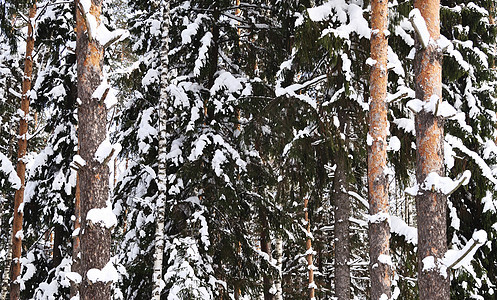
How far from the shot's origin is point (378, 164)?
6609mm

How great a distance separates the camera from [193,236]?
28.6 ft

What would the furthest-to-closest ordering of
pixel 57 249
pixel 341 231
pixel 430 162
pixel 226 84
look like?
pixel 57 249, pixel 226 84, pixel 341 231, pixel 430 162

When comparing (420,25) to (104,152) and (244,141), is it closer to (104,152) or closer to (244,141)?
(104,152)

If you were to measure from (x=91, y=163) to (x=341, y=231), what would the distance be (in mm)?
5473

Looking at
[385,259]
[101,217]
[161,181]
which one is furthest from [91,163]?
[385,259]

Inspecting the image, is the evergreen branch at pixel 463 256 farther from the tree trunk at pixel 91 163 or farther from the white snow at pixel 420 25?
the tree trunk at pixel 91 163

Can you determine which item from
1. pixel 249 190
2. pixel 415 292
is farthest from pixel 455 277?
pixel 249 190

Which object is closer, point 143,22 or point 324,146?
point 324,146

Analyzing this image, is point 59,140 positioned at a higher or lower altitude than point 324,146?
higher

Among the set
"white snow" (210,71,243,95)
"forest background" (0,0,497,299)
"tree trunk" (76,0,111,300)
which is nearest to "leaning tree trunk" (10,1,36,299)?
"forest background" (0,0,497,299)

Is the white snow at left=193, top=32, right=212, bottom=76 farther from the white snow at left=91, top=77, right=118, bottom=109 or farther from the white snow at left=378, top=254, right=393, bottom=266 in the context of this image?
the white snow at left=378, top=254, right=393, bottom=266

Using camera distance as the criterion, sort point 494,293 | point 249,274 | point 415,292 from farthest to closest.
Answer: point 249,274 → point 494,293 → point 415,292

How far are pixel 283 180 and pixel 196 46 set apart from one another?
12.1 feet

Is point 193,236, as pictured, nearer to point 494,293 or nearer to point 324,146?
point 324,146
